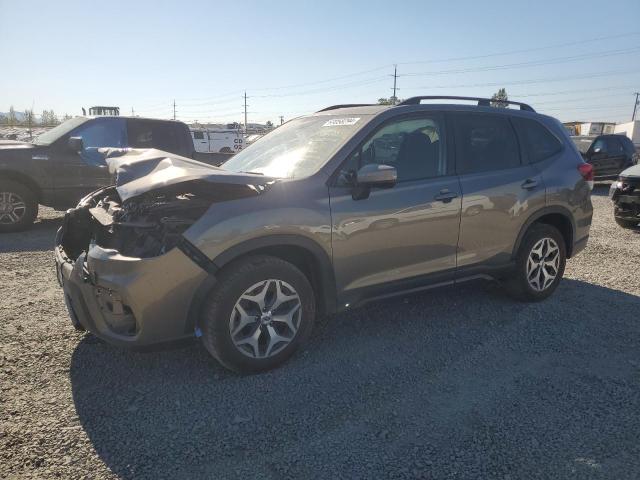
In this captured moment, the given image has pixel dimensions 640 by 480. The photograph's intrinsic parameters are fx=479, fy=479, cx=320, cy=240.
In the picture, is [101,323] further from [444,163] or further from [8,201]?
[8,201]

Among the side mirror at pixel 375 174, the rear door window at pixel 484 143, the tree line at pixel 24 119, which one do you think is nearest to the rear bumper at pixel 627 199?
the rear door window at pixel 484 143

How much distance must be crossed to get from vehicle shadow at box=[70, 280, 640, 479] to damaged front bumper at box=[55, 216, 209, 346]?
1.37ft

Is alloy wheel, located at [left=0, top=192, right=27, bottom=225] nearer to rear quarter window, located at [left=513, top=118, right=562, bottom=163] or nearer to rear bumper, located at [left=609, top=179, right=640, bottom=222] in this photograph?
rear quarter window, located at [left=513, top=118, right=562, bottom=163]

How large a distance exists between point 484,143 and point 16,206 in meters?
7.06

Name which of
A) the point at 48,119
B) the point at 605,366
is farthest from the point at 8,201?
the point at 48,119

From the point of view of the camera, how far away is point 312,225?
3297 mm

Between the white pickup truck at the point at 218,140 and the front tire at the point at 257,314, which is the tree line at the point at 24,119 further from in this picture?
the front tire at the point at 257,314

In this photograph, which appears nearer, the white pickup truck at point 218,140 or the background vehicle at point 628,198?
the background vehicle at point 628,198

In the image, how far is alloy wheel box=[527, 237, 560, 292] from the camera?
15.0 ft

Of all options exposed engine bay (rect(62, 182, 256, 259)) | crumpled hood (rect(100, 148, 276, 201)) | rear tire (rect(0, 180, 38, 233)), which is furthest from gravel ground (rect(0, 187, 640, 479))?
rear tire (rect(0, 180, 38, 233))

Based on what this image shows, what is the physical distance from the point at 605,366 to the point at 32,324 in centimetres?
455

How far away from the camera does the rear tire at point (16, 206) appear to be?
24.5 ft

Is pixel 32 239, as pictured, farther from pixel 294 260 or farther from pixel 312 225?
pixel 312 225

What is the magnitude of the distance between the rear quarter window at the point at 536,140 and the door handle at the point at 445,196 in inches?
44.8
